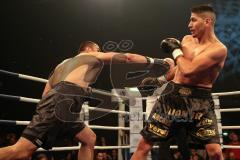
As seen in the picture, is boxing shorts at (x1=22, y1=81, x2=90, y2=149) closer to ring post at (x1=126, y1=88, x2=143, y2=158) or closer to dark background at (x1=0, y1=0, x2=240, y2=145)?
ring post at (x1=126, y1=88, x2=143, y2=158)

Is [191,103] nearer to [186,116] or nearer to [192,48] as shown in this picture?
[186,116]

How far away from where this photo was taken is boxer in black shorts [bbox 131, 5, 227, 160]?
7.14 ft

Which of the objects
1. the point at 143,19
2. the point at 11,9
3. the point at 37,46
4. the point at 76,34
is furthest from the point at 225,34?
the point at 11,9

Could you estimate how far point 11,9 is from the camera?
8.02m

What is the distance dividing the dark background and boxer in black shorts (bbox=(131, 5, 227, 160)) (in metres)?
5.52

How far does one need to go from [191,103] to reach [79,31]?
7.02m

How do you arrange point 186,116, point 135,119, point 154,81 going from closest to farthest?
1. point 186,116
2. point 154,81
3. point 135,119

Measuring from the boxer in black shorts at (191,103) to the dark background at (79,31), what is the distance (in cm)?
552

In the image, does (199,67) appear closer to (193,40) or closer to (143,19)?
(193,40)

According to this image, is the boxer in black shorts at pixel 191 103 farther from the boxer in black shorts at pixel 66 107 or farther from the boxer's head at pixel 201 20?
the boxer in black shorts at pixel 66 107

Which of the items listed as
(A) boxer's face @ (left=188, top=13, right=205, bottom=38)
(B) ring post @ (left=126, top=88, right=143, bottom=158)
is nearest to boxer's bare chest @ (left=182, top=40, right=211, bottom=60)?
(A) boxer's face @ (left=188, top=13, right=205, bottom=38)

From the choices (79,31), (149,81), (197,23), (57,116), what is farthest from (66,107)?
(79,31)

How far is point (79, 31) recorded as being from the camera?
8.94 m

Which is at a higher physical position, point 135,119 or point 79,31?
point 79,31
